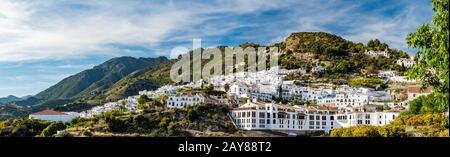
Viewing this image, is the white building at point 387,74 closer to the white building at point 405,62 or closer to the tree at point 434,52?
the white building at point 405,62

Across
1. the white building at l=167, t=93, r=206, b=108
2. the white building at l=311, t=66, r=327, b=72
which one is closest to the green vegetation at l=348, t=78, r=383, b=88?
the white building at l=311, t=66, r=327, b=72

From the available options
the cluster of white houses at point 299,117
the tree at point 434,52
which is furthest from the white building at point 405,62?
the tree at point 434,52

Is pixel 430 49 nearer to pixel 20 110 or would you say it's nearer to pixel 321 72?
pixel 321 72

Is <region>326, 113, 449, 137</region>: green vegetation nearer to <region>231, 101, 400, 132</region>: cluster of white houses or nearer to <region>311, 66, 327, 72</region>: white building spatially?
<region>231, 101, 400, 132</region>: cluster of white houses

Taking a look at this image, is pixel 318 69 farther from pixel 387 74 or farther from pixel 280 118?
pixel 280 118

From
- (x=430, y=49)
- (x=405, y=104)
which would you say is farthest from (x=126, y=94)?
(x=430, y=49)

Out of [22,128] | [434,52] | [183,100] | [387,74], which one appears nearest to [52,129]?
[22,128]
